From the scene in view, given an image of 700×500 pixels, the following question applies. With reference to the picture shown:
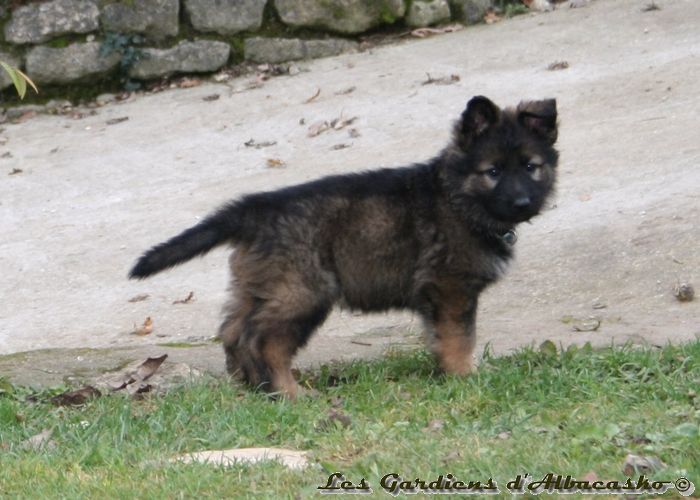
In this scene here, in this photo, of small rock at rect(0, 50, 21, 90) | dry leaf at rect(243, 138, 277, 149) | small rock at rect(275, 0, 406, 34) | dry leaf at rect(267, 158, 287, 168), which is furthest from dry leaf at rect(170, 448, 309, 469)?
small rock at rect(275, 0, 406, 34)

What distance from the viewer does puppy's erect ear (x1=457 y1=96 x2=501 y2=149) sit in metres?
6.92

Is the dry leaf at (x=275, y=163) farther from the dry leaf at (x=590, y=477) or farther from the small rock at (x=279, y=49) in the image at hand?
the dry leaf at (x=590, y=477)

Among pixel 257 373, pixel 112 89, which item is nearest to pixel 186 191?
pixel 112 89

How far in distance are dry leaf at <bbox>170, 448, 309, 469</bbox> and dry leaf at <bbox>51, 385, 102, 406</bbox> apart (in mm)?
1307

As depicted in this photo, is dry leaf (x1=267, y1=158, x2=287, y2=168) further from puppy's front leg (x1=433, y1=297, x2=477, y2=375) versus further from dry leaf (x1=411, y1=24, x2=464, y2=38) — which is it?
puppy's front leg (x1=433, y1=297, x2=477, y2=375)

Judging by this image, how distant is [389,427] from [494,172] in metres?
1.86

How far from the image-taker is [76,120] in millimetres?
13664

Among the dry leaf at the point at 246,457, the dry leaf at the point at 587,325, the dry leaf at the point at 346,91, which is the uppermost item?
the dry leaf at the point at 246,457

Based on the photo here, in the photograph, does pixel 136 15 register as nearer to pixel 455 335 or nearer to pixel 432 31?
pixel 432 31

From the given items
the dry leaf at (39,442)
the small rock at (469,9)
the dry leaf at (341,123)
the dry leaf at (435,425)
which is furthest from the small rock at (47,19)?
the dry leaf at (435,425)

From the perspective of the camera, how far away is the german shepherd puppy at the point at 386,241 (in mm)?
6699

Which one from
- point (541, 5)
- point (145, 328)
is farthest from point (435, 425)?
point (541, 5)

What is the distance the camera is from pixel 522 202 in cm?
686

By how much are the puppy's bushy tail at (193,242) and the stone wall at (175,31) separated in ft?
25.2
